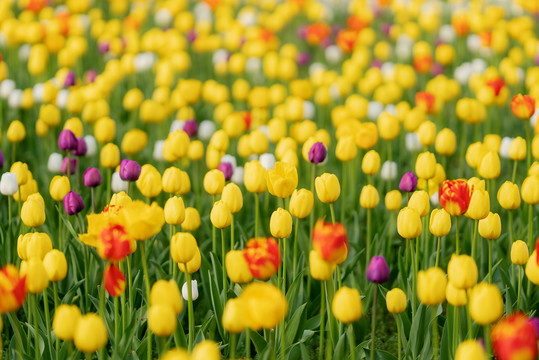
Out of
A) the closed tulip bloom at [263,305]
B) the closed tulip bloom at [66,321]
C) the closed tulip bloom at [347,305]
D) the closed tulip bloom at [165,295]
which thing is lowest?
the closed tulip bloom at [347,305]

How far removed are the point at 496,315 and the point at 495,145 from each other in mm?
A: 2075

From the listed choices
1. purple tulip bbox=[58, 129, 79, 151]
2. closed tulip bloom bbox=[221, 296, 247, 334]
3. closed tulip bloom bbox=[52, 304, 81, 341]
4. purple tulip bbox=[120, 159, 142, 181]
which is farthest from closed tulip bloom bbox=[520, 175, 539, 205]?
purple tulip bbox=[58, 129, 79, 151]

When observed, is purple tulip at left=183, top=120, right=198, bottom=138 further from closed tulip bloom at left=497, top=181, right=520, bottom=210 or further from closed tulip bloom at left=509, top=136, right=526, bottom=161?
closed tulip bloom at left=497, top=181, right=520, bottom=210

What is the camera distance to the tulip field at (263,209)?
7.47 feet

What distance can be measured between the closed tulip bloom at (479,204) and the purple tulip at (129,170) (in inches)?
58.9

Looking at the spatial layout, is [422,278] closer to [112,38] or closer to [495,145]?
[495,145]

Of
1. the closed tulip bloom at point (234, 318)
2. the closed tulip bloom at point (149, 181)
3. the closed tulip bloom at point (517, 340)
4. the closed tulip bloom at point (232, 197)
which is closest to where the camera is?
the closed tulip bloom at point (517, 340)

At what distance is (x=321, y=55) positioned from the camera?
7551mm

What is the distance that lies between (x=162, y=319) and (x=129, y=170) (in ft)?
4.64

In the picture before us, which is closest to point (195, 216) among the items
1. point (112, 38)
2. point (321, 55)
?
point (112, 38)

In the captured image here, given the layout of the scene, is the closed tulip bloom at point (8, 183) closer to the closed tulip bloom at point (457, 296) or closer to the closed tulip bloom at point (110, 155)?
the closed tulip bloom at point (110, 155)

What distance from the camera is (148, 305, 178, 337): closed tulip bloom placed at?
205 centimetres

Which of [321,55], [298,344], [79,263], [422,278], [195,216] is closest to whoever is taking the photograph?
[422,278]

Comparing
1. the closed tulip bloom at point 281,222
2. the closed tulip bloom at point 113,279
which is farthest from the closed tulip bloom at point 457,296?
the closed tulip bloom at point 113,279
